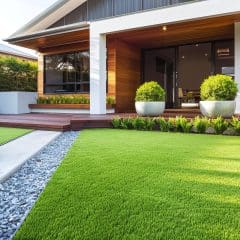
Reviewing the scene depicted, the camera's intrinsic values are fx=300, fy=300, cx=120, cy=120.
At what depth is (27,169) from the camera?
3580 mm

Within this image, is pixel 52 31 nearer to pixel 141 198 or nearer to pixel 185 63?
pixel 185 63

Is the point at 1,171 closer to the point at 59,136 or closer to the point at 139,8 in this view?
the point at 59,136

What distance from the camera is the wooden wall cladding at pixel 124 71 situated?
10414 millimetres

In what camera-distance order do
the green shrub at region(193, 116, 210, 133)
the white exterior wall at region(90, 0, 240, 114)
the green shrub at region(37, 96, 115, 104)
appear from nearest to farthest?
the green shrub at region(193, 116, 210, 133) → the white exterior wall at region(90, 0, 240, 114) → the green shrub at region(37, 96, 115, 104)

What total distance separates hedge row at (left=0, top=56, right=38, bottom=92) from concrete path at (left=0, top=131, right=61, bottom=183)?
7.31 metres

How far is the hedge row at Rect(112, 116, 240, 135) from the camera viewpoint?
612 cm

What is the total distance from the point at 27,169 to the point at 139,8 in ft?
25.2

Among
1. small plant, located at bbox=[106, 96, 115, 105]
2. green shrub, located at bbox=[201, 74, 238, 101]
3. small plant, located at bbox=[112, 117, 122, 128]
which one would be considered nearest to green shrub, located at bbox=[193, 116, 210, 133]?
green shrub, located at bbox=[201, 74, 238, 101]

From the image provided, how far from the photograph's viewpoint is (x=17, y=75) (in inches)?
509

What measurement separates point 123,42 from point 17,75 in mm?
5115

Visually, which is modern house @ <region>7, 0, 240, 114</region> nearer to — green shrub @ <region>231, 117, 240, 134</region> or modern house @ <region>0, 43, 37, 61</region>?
green shrub @ <region>231, 117, 240, 134</region>

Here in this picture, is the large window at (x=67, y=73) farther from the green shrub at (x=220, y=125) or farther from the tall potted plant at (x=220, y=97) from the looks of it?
the green shrub at (x=220, y=125)

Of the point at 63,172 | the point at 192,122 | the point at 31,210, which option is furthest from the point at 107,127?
the point at 31,210

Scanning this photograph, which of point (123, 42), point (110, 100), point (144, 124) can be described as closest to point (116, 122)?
point (144, 124)
